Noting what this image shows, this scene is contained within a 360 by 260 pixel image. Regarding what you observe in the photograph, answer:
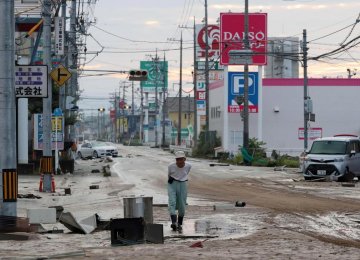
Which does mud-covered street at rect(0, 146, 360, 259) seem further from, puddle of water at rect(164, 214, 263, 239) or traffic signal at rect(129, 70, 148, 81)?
traffic signal at rect(129, 70, 148, 81)

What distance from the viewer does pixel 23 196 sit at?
24.5 m

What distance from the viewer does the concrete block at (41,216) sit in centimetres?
1666

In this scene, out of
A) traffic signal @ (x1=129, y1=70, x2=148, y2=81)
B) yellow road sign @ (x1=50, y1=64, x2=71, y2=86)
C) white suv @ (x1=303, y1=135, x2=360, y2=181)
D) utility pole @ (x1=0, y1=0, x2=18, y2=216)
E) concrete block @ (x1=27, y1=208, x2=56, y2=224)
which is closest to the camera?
utility pole @ (x1=0, y1=0, x2=18, y2=216)

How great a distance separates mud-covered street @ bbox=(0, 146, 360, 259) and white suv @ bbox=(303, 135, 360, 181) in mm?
1193

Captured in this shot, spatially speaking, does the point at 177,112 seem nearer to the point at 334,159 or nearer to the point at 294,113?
the point at 294,113

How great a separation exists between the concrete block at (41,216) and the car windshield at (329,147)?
1885cm

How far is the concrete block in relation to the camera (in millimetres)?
16656

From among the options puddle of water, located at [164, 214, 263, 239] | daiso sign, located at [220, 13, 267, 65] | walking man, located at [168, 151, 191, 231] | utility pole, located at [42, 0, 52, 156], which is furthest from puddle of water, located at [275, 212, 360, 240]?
daiso sign, located at [220, 13, 267, 65]

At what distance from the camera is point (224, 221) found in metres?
17.5

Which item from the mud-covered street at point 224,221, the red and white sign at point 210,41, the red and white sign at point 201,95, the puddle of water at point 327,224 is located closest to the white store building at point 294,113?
the red and white sign at point 210,41

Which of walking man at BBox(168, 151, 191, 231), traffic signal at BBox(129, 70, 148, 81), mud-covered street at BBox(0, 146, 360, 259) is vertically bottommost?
mud-covered street at BBox(0, 146, 360, 259)

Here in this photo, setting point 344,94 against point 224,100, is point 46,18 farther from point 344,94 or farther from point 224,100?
point 344,94

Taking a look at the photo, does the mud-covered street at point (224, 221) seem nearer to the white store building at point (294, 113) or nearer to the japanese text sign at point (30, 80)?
the japanese text sign at point (30, 80)

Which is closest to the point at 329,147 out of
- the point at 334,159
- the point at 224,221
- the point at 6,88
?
the point at 334,159
